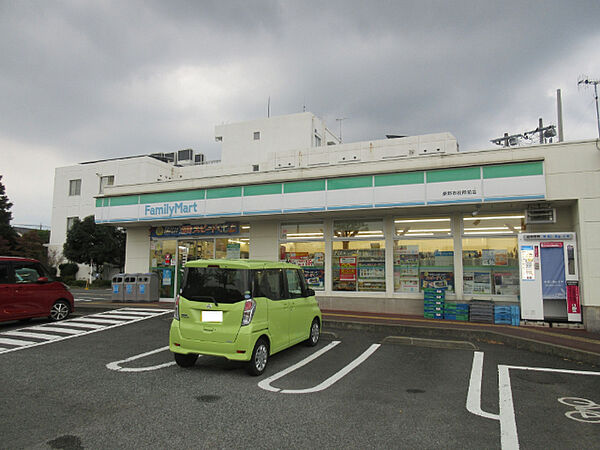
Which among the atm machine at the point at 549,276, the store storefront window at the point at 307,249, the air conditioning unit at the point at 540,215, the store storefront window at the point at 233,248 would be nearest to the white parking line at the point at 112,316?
the store storefront window at the point at 233,248

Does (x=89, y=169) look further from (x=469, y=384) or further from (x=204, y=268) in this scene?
(x=469, y=384)

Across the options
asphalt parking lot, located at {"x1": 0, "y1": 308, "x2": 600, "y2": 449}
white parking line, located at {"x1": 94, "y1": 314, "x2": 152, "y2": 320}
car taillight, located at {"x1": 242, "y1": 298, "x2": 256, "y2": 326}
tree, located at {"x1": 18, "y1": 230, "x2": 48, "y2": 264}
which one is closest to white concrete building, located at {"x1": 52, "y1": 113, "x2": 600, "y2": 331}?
white parking line, located at {"x1": 94, "y1": 314, "x2": 152, "y2": 320}

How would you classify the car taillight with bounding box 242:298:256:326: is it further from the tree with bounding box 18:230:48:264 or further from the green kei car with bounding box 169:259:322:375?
the tree with bounding box 18:230:48:264

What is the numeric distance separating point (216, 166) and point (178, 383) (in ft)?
123

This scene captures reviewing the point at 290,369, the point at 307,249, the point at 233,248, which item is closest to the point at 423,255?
the point at 307,249

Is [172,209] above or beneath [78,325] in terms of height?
above

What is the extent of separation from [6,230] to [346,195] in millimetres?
33381

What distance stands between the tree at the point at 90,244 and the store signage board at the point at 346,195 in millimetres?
21413

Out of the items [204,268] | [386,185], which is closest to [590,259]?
[386,185]

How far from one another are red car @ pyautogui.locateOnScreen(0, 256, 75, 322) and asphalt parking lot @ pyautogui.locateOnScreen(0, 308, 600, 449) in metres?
2.21

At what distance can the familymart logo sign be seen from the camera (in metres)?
14.2

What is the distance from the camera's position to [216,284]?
626 centimetres

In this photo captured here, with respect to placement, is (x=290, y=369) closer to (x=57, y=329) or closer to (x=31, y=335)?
(x=31, y=335)

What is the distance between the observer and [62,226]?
41719 mm
